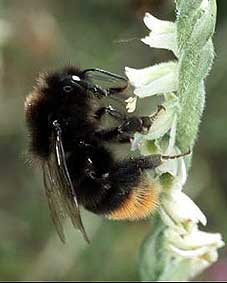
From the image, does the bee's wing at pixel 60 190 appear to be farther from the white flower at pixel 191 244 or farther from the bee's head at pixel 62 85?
the white flower at pixel 191 244

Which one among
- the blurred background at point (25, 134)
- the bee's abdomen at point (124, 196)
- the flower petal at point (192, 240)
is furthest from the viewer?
the blurred background at point (25, 134)

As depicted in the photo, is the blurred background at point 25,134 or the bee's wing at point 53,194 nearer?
the bee's wing at point 53,194

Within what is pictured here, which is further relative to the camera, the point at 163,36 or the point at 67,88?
the point at 67,88

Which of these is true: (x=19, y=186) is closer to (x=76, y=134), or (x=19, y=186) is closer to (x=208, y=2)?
(x=76, y=134)

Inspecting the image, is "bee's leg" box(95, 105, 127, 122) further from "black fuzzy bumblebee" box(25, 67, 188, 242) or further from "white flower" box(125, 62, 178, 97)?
"white flower" box(125, 62, 178, 97)

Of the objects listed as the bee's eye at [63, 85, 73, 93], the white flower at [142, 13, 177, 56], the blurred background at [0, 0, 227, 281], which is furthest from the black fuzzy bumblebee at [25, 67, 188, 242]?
the blurred background at [0, 0, 227, 281]

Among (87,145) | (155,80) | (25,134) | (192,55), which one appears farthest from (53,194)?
(25,134)

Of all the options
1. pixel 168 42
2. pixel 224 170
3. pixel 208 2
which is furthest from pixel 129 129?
pixel 224 170

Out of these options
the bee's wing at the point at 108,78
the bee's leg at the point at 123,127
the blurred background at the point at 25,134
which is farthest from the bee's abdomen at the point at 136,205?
the blurred background at the point at 25,134

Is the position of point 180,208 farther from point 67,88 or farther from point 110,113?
point 67,88
